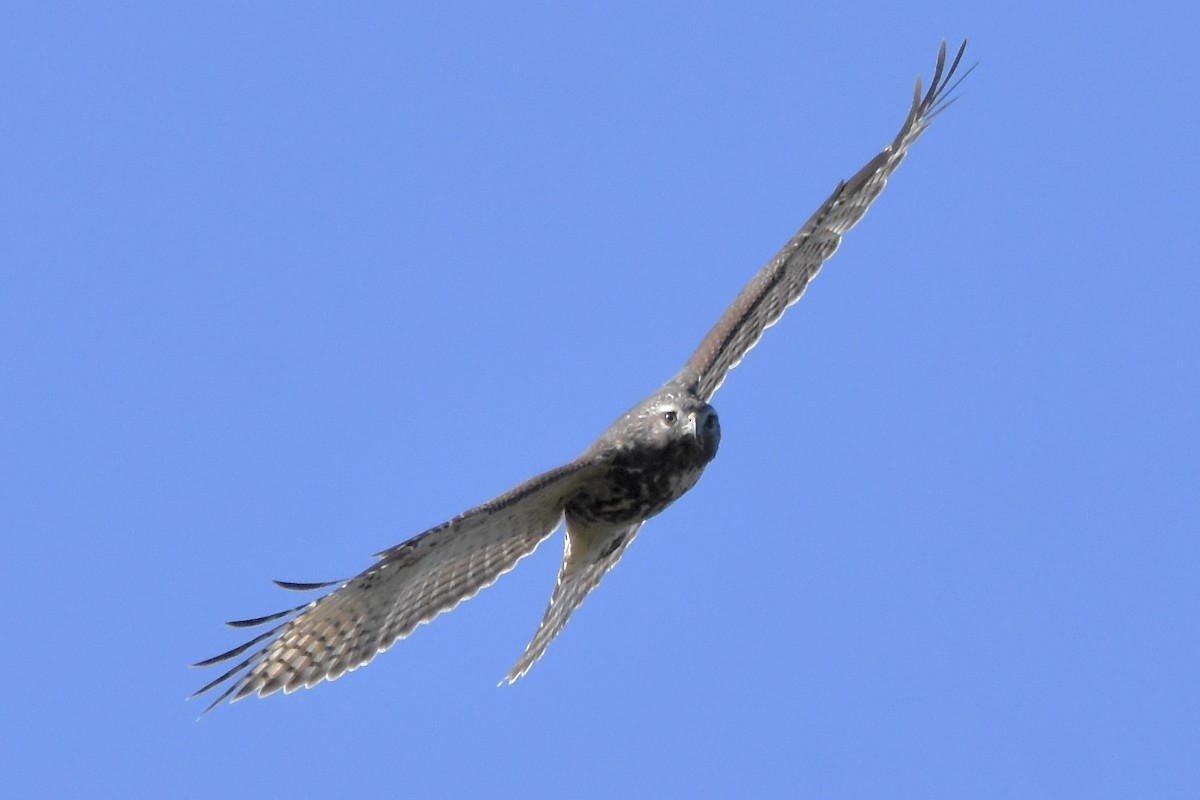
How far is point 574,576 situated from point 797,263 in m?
2.35

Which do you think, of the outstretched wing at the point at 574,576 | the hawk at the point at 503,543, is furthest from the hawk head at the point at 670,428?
the outstretched wing at the point at 574,576

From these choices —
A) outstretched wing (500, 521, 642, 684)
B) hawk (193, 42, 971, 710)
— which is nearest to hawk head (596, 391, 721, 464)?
hawk (193, 42, 971, 710)

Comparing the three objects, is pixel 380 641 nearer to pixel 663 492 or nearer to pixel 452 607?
pixel 452 607

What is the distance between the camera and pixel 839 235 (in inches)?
463

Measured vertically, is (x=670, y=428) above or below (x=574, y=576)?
above

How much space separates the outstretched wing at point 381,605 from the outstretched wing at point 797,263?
1486 mm

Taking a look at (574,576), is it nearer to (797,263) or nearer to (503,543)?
(503,543)

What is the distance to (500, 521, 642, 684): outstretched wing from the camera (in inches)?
421

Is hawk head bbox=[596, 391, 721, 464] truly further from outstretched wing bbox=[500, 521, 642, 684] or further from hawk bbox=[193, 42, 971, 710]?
outstretched wing bbox=[500, 521, 642, 684]

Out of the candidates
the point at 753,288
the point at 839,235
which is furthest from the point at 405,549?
the point at 839,235

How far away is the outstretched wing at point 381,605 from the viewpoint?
9648 mm

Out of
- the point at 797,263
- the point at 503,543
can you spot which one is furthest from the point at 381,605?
the point at 797,263

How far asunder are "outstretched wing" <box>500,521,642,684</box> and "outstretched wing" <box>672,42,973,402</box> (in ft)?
3.28

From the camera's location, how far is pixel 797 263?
11.6m
